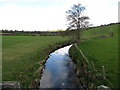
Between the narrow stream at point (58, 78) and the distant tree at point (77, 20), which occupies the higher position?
the distant tree at point (77, 20)

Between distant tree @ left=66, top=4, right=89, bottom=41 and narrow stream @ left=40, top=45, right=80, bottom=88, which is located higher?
distant tree @ left=66, top=4, right=89, bottom=41

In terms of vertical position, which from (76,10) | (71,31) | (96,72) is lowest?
(96,72)

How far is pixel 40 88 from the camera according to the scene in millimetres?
19750

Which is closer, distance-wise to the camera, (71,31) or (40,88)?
Result: (40,88)

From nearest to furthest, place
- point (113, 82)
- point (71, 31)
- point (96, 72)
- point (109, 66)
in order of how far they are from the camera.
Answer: point (113, 82) → point (96, 72) → point (109, 66) → point (71, 31)

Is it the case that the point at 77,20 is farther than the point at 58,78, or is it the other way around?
the point at 77,20

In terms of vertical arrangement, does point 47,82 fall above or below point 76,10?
below

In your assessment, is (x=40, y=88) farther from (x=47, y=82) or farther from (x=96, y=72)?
(x=96, y=72)

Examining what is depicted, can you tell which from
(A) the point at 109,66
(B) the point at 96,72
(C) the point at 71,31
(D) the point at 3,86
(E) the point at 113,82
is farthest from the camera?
(C) the point at 71,31

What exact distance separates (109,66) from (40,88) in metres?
9.83

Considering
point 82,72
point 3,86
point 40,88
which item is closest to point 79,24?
point 82,72

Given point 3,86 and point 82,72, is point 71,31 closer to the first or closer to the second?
point 82,72

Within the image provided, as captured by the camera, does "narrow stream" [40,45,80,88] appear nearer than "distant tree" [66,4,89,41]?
Yes

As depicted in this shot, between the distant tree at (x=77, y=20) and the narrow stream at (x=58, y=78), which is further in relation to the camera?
the distant tree at (x=77, y=20)
